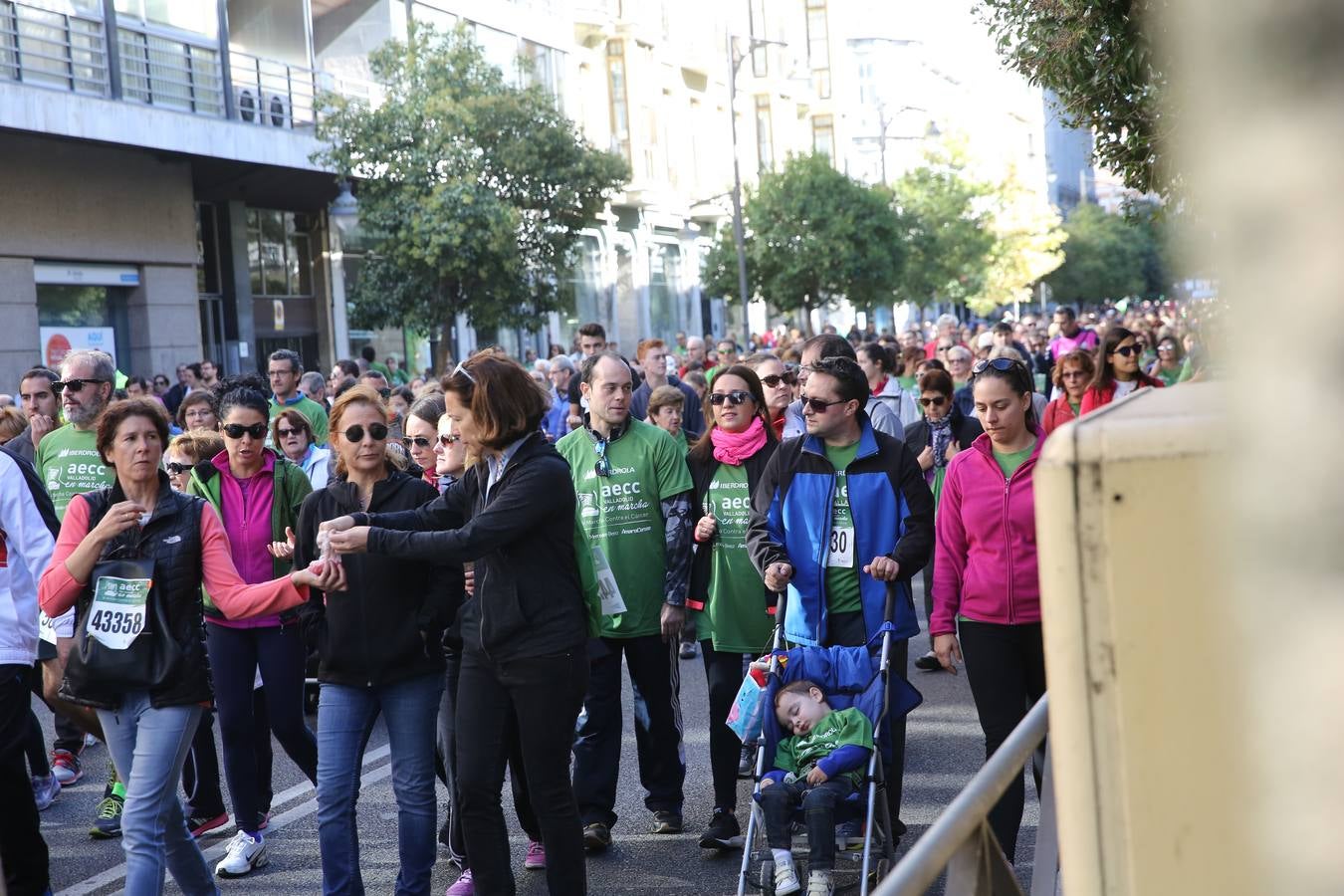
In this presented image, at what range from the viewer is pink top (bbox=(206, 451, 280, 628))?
6914 mm

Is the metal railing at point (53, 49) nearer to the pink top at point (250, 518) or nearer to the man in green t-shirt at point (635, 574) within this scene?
the pink top at point (250, 518)

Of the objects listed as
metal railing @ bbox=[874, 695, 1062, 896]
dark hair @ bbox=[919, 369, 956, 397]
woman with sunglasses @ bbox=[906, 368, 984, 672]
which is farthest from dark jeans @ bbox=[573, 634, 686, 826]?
metal railing @ bbox=[874, 695, 1062, 896]

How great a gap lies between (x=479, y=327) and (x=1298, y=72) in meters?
27.4

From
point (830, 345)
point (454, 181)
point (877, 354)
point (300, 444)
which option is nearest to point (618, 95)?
point (454, 181)

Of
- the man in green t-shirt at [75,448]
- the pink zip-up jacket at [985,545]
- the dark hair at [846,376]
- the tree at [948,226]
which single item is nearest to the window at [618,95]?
the tree at [948,226]

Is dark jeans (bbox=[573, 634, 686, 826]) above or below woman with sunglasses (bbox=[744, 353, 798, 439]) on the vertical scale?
below

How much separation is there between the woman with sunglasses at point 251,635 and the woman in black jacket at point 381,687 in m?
0.95

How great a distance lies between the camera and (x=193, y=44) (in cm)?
2530

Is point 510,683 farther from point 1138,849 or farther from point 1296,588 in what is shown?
point 1296,588

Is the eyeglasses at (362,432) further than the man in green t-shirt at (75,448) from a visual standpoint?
No

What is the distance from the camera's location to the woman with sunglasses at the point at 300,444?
8844 millimetres

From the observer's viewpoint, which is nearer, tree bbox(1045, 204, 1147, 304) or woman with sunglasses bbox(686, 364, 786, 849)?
woman with sunglasses bbox(686, 364, 786, 849)

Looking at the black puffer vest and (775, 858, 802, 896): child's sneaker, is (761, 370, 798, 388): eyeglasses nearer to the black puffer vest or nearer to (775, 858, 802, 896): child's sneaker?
(775, 858, 802, 896): child's sneaker

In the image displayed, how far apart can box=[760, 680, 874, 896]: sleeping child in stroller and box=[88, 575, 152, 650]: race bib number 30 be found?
7.19 ft
